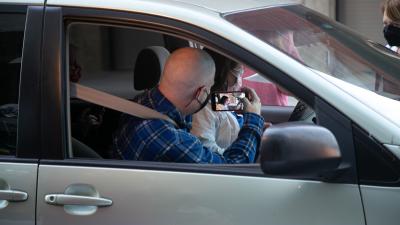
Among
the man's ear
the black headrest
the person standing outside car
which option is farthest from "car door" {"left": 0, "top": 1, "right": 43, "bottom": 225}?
the person standing outside car

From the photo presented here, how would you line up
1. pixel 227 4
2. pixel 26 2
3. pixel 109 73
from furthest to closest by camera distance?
pixel 109 73 → pixel 227 4 → pixel 26 2

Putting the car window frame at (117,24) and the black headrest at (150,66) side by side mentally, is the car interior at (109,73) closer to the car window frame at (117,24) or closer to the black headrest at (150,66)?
the black headrest at (150,66)

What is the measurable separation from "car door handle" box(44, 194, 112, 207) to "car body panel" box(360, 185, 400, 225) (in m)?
0.88

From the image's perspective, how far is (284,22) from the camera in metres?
2.86

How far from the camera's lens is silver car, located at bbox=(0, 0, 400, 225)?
7.20ft

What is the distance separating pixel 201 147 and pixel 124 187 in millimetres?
439

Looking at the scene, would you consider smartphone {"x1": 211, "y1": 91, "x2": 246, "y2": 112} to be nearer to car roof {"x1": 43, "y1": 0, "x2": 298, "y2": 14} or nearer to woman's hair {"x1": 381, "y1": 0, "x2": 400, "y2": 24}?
car roof {"x1": 43, "y1": 0, "x2": 298, "y2": 14}

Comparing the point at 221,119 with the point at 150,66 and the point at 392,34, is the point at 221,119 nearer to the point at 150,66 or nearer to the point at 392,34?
the point at 150,66

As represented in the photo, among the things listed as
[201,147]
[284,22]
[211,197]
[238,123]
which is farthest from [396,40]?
[211,197]

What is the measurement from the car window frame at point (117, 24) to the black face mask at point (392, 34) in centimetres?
298

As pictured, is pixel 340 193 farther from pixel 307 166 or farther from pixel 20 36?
pixel 20 36

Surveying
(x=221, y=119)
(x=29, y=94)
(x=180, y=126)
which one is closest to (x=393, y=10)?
(x=221, y=119)

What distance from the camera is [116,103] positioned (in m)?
2.86

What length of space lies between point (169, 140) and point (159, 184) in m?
0.35
